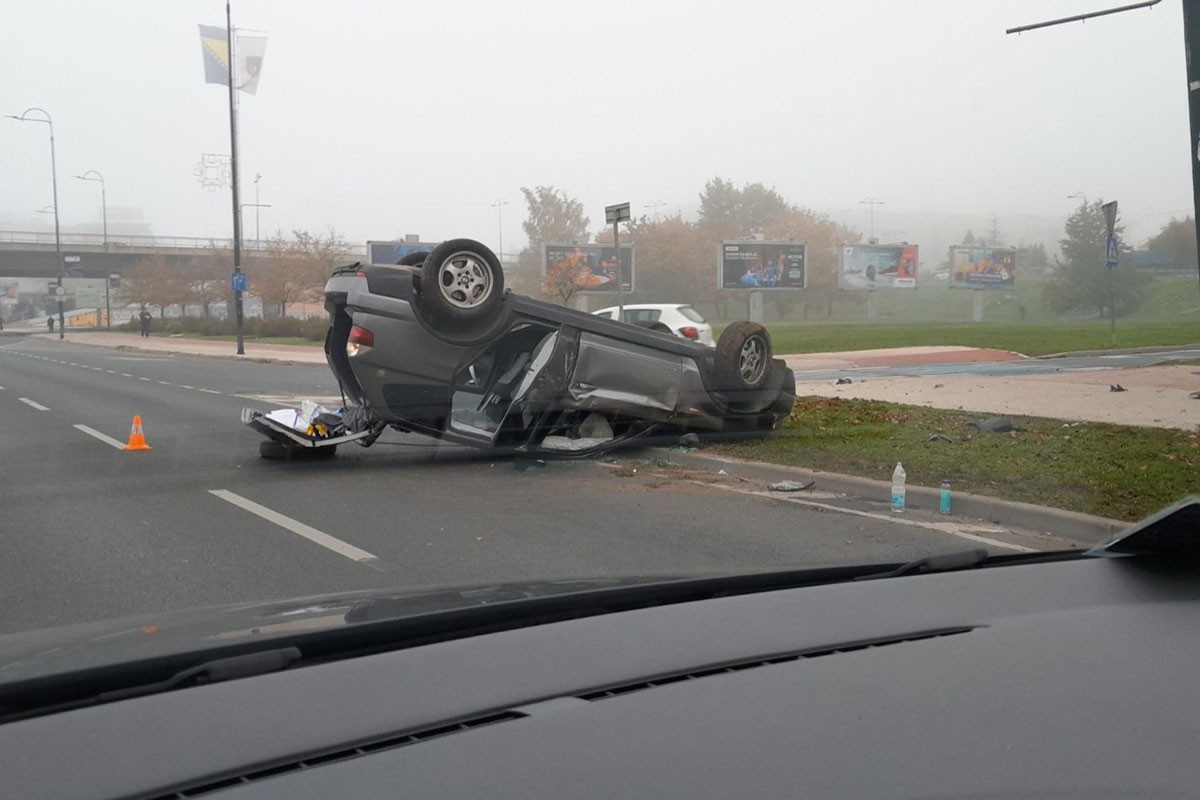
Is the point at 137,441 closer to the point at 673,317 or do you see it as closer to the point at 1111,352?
the point at 673,317

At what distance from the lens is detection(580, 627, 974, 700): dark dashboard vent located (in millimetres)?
2258

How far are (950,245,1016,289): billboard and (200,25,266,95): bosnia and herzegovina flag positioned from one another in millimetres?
49305

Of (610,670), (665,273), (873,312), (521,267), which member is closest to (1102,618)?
(610,670)

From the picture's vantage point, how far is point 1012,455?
10.5 m

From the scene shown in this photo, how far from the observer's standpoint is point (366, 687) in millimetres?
2191

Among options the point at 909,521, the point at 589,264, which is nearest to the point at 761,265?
the point at 589,264

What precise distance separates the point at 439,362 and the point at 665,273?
57267mm

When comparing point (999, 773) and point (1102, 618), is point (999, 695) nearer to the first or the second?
point (999, 773)

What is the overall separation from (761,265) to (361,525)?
51940mm

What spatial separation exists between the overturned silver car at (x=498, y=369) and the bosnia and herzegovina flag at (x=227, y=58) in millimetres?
23762

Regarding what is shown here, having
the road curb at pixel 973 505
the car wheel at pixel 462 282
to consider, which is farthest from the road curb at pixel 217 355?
the road curb at pixel 973 505

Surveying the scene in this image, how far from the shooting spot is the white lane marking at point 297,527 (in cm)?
739

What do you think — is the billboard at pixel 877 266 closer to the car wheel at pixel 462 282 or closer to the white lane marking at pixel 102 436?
the white lane marking at pixel 102 436

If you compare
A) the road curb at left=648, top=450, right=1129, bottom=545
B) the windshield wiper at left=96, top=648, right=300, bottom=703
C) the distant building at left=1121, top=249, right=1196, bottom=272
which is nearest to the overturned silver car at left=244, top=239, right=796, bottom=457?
the road curb at left=648, top=450, right=1129, bottom=545
